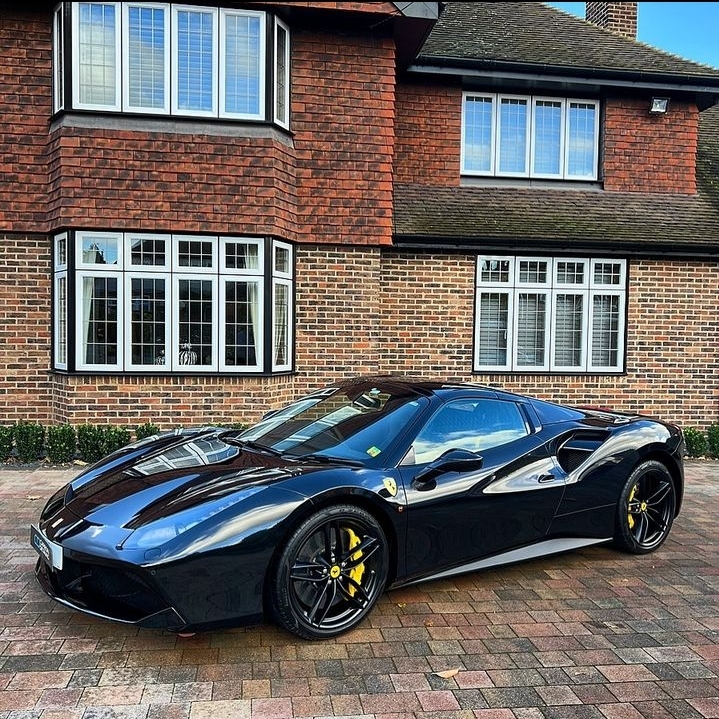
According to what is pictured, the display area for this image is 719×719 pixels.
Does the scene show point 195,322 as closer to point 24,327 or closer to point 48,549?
point 24,327

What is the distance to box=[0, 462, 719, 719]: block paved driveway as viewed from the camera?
9.65 ft

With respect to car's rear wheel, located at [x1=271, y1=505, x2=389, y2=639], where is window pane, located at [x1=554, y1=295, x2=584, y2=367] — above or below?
above

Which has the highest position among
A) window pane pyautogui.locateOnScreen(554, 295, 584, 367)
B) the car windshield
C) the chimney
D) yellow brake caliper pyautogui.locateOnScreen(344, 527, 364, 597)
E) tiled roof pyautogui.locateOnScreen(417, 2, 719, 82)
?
the chimney

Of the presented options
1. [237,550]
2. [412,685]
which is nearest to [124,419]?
[237,550]

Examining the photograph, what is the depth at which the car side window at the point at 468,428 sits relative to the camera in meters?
4.06

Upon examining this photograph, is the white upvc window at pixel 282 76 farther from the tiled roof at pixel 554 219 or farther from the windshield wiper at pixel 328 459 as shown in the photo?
the windshield wiper at pixel 328 459

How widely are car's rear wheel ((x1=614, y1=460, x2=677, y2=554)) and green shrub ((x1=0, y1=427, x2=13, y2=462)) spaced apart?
22.2ft

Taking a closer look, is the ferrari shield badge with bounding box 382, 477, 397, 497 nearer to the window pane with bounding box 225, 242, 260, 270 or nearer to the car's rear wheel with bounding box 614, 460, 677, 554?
the car's rear wheel with bounding box 614, 460, 677, 554

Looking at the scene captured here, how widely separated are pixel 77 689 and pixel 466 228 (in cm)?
802

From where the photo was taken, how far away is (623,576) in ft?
15.2

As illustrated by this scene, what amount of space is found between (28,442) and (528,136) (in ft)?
27.6

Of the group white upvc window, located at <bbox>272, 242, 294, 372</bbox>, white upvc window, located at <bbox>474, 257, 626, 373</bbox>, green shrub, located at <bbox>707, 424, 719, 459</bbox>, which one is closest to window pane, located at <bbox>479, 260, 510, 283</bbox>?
white upvc window, located at <bbox>474, 257, 626, 373</bbox>

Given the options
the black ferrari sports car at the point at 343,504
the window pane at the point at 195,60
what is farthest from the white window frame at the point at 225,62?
the black ferrari sports car at the point at 343,504

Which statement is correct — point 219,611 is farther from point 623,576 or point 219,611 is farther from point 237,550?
point 623,576
